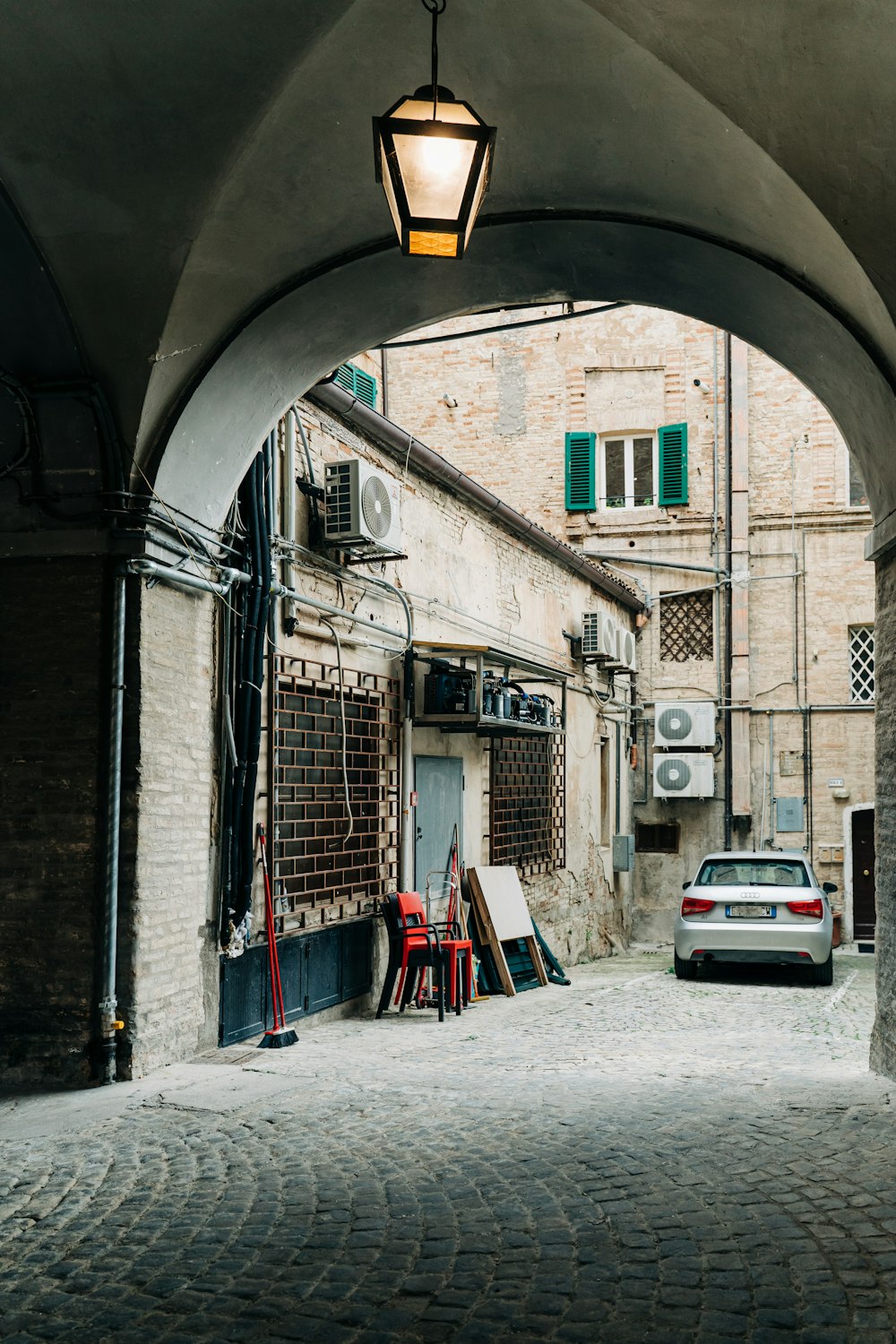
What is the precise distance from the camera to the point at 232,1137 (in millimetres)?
5594

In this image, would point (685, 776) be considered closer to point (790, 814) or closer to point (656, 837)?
point (656, 837)

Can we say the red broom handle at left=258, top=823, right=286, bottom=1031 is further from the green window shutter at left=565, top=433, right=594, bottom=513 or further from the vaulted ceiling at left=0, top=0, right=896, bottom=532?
the green window shutter at left=565, top=433, right=594, bottom=513

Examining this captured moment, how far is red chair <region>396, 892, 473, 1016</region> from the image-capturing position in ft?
32.9

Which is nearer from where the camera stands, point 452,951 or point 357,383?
point 452,951

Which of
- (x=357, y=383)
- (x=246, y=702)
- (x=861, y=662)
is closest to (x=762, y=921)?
(x=246, y=702)

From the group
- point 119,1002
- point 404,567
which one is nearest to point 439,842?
point 404,567

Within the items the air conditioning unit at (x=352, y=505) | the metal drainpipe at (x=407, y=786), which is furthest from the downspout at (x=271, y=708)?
the metal drainpipe at (x=407, y=786)

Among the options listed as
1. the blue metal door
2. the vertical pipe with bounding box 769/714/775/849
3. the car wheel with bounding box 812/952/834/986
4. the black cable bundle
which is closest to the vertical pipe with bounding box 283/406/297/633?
the black cable bundle

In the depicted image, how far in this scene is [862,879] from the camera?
18.8 metres

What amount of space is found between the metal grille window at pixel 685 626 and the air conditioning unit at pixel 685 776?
1.76 metres

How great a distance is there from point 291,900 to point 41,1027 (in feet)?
8.43

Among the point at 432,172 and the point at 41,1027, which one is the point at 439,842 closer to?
the point at 41,1027

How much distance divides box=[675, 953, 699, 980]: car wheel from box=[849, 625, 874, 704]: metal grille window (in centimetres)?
786

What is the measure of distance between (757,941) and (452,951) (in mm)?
3583
